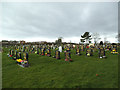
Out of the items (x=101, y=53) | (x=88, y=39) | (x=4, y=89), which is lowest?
(x=4, y=89)

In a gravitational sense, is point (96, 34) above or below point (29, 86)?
above

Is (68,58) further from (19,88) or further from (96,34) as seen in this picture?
(96,34)

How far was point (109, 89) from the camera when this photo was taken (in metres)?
3.64

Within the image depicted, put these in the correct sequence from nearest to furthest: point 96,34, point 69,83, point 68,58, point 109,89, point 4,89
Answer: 1. point 109,89
2. point 4,89
3. point 69,83
4. point 68,58
5. point 96,34

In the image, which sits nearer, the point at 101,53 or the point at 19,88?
the point at 19,88

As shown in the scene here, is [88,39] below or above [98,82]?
above

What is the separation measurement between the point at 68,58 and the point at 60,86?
19.8ft

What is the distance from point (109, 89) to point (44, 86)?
347cm

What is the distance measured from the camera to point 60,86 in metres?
3.95

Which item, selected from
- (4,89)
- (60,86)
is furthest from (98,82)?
(4,89)

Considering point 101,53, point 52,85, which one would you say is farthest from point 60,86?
point 101,53

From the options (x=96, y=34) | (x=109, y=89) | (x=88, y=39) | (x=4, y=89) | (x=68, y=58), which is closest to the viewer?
(x=109, y=89)

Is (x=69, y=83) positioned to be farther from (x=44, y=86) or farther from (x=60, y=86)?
(x=44, y=86)

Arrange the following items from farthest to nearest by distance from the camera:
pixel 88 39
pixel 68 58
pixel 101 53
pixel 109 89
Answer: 1. pixel 88 39
2. pixel 101 53
3. pixel 68 58
4. pixel 109 89
